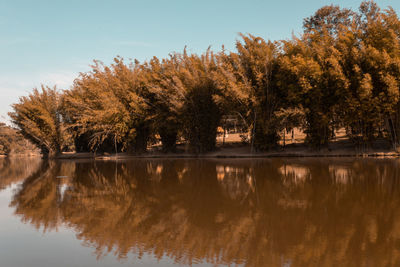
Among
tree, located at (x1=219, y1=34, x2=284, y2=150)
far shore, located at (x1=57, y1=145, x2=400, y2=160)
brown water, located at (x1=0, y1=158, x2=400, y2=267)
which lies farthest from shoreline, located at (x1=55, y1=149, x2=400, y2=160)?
brown water, located at (x1=0, y1=158, x2=400, y2=267)

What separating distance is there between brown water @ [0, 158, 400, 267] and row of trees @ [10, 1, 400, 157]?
9.73 m

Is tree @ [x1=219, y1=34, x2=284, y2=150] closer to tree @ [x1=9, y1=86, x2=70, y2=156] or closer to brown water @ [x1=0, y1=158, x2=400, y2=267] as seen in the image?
brown water @ [x1=0, y1=158, x2=400, y2=267]

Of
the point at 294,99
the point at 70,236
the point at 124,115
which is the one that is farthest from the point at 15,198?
the point at 124,115

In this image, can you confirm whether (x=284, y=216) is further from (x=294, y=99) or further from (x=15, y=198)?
(x=294, y=99)

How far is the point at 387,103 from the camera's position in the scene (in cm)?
1816

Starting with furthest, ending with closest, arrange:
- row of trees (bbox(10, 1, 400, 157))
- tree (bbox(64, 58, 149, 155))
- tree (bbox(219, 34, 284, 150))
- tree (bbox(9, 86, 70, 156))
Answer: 1. tree (bbox(9, 86, 70, 156))
2. tree (bbox(64, 58, 149, 155))
3. tree (bbox(219, 34, 284, 150))
4. row of trees (bbox(10, 1, 400, 157))

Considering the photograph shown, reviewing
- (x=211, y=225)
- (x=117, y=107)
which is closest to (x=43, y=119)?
(x=117, y=107)

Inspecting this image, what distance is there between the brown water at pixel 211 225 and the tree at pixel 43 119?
1013 inches

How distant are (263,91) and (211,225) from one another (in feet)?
57.4

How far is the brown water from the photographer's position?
4.58 meters

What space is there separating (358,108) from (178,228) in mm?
16501

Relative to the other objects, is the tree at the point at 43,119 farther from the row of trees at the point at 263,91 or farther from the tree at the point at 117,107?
the tree at the point at 117,107

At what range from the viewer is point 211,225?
19.9ft

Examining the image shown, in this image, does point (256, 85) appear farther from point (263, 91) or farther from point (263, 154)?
point (263, 154)
